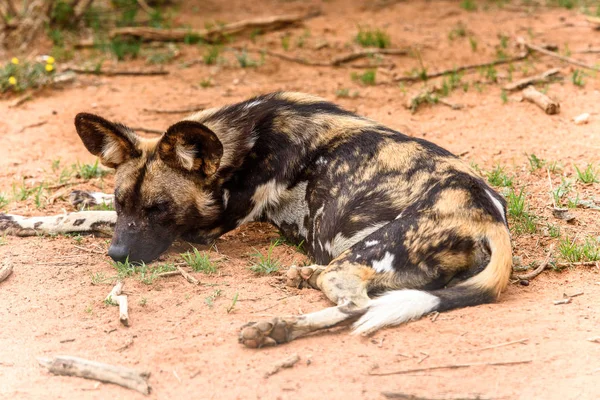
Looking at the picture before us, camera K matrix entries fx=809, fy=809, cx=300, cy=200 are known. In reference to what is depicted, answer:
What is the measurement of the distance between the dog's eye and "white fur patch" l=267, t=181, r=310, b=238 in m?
0.54

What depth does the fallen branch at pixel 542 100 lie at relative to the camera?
220 inches

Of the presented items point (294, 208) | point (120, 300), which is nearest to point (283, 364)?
point (120, 300)

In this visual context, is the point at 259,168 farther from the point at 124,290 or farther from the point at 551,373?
the point at 551,373

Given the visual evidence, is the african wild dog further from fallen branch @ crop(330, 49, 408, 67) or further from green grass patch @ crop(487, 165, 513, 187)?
fallen branch @ crop(330, 49, 408, 67)

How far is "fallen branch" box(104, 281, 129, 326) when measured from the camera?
128 inches

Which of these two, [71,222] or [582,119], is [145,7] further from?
[582,119]

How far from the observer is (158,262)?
3.98 metres

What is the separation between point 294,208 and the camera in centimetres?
416

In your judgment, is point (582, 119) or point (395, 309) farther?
point (582, 119)

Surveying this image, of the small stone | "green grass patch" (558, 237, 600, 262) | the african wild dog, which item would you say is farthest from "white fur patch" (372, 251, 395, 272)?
the small stone

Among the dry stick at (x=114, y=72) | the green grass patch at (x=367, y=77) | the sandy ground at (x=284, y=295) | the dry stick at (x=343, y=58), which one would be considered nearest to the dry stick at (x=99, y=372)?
the sandy ground at (x=284, y=295)

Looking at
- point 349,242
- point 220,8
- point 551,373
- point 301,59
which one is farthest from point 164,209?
point 220,8

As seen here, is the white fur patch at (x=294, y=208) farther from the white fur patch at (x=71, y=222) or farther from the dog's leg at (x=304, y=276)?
the white fur patch at (x=71, y=222)

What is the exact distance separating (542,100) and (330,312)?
3.15m
